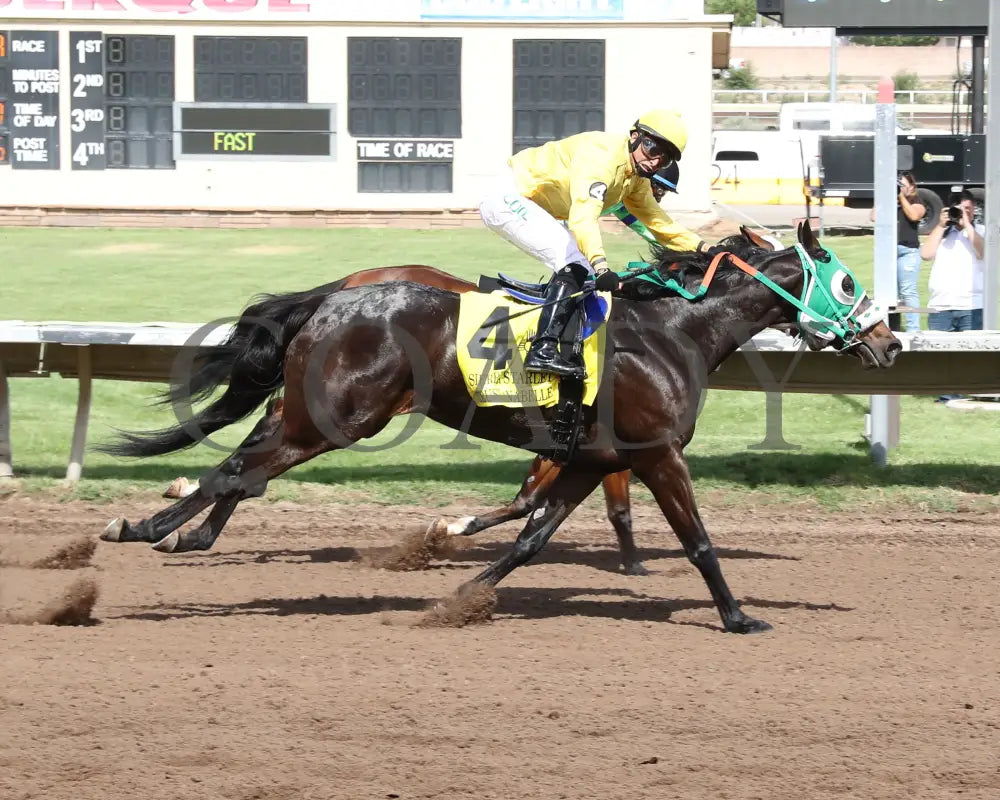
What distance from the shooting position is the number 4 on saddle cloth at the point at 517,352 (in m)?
5.93

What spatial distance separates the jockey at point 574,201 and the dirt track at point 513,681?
1357mm

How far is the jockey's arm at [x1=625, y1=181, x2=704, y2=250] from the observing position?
646 centimetres

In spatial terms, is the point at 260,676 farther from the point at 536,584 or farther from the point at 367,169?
the point at 367,169

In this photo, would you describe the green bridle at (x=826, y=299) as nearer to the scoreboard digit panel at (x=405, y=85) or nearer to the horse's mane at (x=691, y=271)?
the horse's mane at (x=691, y=271)

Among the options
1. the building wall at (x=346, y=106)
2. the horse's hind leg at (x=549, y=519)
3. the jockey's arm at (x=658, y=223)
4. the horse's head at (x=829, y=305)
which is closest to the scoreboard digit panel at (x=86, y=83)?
the building wall at (x=346, y=106)

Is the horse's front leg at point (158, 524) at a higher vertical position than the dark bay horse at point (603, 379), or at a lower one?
lower

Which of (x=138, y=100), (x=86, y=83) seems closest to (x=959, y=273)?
(x=138, y=100)

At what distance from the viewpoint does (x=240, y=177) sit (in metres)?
22.0

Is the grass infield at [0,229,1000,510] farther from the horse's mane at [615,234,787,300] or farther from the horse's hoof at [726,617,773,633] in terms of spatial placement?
the horse's hoof at [726,617,773,633]

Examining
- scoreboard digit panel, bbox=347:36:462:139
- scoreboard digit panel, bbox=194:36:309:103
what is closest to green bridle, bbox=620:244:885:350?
scoreboard digit panel, bbox=347:36:462:139

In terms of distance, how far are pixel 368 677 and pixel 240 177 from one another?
18.0m

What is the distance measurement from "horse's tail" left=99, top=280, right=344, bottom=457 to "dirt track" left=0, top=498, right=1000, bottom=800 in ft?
2.37

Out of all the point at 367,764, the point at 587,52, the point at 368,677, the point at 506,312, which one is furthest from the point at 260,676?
the point at 587,52

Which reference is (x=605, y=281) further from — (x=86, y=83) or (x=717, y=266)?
(x=86, y=83)
